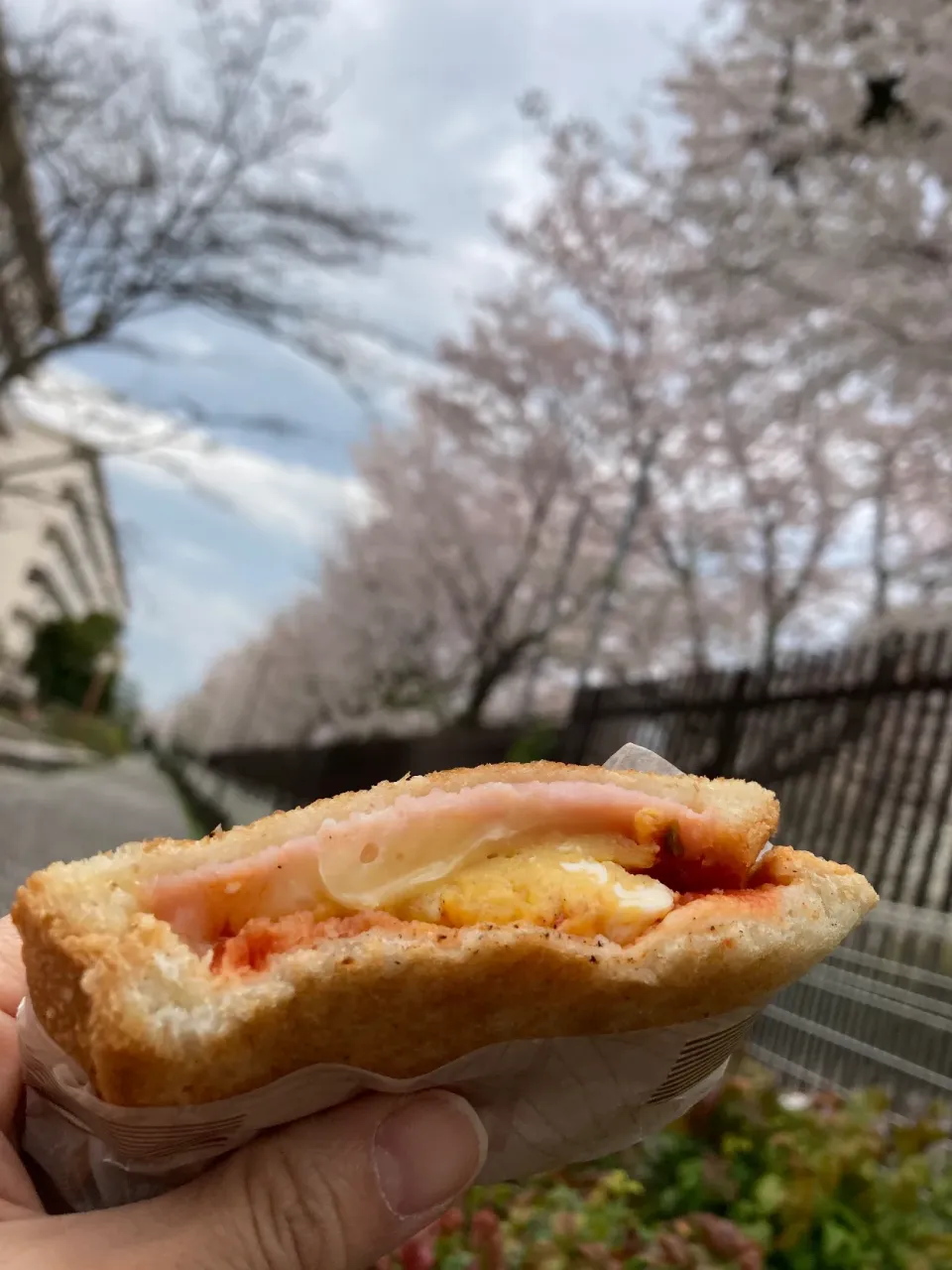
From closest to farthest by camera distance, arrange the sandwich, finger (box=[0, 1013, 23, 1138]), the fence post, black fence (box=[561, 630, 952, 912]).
A: 1. the sandwich
2. finger (box=[0, 1013, 23, 1138])
3. black fence (box=[561, 630, 952, 912])
4. the fence post

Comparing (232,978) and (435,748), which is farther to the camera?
(435,748)

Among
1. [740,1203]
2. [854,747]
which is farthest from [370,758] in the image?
[740,1203]

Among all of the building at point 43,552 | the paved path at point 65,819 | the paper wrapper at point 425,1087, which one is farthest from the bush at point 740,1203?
the building at point 43,552

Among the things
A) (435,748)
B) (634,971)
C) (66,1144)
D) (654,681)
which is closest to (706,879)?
(634,971)

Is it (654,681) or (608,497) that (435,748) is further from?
(608,497)

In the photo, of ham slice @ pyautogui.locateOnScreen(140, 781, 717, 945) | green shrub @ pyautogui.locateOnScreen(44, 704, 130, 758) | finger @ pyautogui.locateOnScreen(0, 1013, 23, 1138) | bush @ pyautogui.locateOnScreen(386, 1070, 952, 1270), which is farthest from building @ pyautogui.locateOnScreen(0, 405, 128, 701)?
ham slice @ pyautogui.locateOnScreen(140, 781, 717, 945)

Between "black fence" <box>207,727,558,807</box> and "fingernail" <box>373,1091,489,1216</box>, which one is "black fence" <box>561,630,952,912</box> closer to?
"black fence" <box>207,727,558,807</box>
